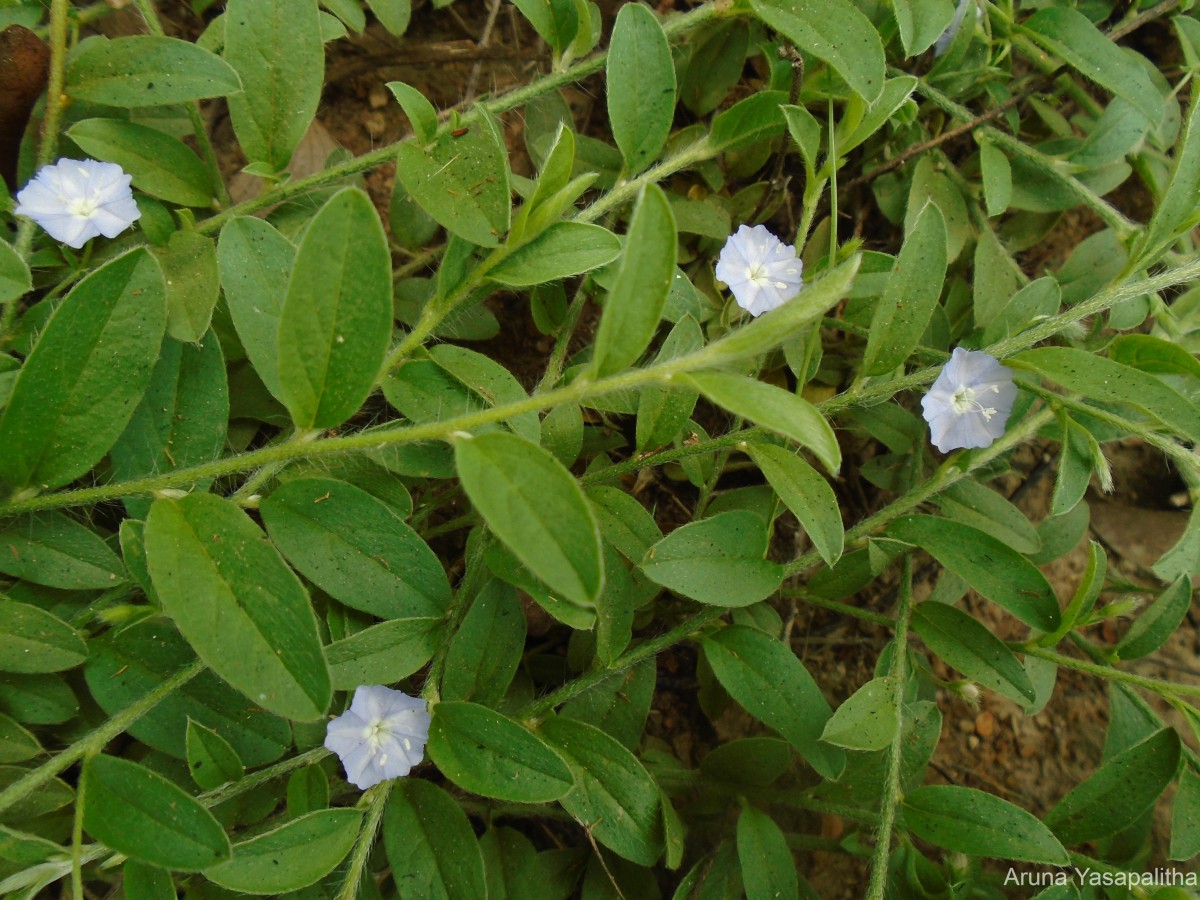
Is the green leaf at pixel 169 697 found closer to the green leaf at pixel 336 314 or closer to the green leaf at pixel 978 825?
the green leaf at pixel 336 314

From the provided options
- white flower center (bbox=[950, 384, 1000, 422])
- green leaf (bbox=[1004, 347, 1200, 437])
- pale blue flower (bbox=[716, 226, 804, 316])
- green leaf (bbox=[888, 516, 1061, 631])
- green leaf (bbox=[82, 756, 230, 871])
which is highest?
green leaf (bbox=[1004, 347, 1200, 437])

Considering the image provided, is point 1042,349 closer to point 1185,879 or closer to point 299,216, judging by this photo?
point 1185,879

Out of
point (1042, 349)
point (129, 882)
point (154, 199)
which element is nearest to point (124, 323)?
point (154, 199)

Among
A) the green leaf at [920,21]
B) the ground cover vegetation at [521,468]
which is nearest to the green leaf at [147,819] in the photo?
the ground cover vegetation at [521,468]

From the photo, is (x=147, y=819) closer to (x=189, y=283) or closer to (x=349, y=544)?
(x=349, y=544)

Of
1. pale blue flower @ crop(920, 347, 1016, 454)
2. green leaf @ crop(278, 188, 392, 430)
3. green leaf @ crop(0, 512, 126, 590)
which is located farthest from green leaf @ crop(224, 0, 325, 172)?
pale blue flower @ crop(920, 347, 1016, 454)

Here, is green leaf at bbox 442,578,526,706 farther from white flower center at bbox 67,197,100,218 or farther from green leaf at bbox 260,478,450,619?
white flower center at bbox 67,197,100,218
